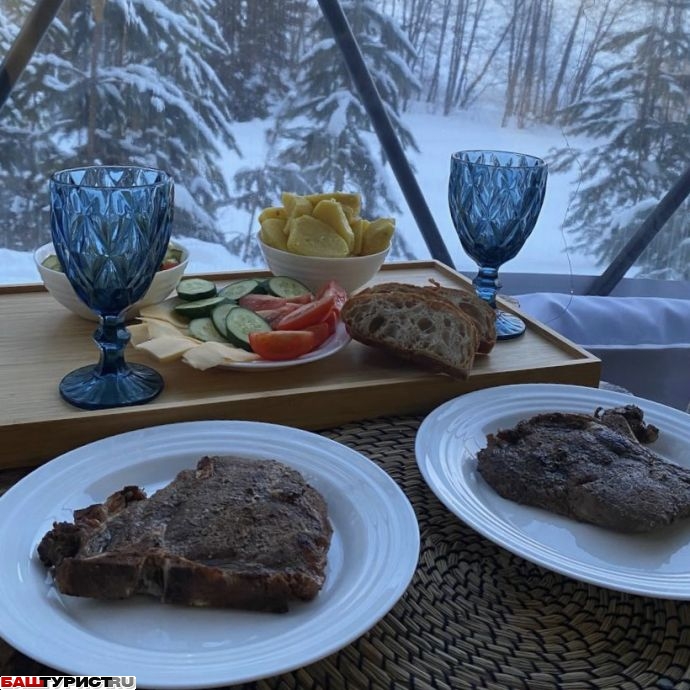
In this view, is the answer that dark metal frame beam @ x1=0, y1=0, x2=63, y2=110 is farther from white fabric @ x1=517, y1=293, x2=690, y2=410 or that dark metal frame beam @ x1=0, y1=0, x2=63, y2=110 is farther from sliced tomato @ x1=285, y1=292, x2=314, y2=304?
white fabric @ x1=517, y1=293, x2=690, y2=410

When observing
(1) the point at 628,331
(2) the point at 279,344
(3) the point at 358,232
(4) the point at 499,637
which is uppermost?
(3) the point at 358,232

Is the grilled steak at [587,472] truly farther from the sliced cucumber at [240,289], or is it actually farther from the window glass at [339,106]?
the window glass at [339,106]

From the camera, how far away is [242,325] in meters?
1.14

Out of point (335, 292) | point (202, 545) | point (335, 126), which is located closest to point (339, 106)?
point (335, 126)

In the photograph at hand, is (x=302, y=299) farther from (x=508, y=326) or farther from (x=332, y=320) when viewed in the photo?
(x=508, y=326)

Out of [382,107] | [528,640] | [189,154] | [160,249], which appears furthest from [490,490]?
[189,154]

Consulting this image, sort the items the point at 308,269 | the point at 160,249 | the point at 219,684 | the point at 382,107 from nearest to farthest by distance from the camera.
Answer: the point at 219,684, the point at 160,249, the point at 308,269, the point at 382,107

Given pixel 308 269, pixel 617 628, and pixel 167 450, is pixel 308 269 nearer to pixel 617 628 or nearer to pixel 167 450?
pixel 167 450

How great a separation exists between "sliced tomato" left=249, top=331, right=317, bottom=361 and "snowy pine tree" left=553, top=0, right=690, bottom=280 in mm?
1786

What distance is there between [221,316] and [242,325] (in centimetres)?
5

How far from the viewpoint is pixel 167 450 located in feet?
2.88

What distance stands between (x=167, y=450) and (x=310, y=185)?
68.9 inches

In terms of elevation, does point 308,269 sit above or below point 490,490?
above

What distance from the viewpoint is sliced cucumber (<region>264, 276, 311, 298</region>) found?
4.14 ft
